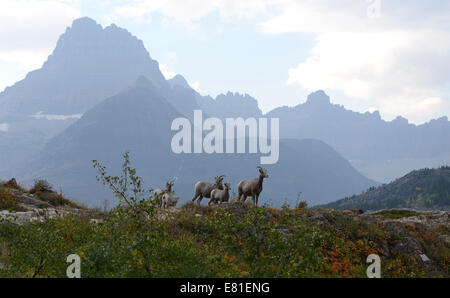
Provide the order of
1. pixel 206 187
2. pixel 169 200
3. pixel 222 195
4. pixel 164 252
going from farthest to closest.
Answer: pixel 206 187 < pixel 169 200 < pixel 222 195 < pixel 164 252

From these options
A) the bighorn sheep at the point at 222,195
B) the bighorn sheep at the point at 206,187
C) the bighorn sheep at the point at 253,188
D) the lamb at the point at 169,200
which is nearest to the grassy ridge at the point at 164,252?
the bighorn sheep at the point at 253,188

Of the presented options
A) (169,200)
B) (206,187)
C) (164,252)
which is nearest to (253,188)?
(206,187)

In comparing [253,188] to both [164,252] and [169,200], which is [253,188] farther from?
[164,252]

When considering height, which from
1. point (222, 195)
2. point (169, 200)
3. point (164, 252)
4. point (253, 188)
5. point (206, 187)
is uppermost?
point (206, 187)

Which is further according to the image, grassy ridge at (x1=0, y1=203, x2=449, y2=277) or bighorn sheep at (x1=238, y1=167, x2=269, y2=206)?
bighorn sheep at (x1=238, y1=167, x2=269, y2=206)

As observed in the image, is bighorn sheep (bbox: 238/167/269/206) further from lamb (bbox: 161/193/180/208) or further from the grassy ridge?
Result: the grassy ridge

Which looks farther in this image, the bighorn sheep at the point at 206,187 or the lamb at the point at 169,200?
the bighorn sheep at the point at 206,187

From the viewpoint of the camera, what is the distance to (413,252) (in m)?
19.1

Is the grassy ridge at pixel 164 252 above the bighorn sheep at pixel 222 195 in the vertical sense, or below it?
below

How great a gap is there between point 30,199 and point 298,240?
17.6 metres

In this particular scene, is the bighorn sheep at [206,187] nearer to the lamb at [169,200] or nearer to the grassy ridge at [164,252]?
the lamb at [169,200]

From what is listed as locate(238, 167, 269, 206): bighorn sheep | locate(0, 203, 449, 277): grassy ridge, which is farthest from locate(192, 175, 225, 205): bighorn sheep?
locate(0, 203, 449, 277): grassy ridge
